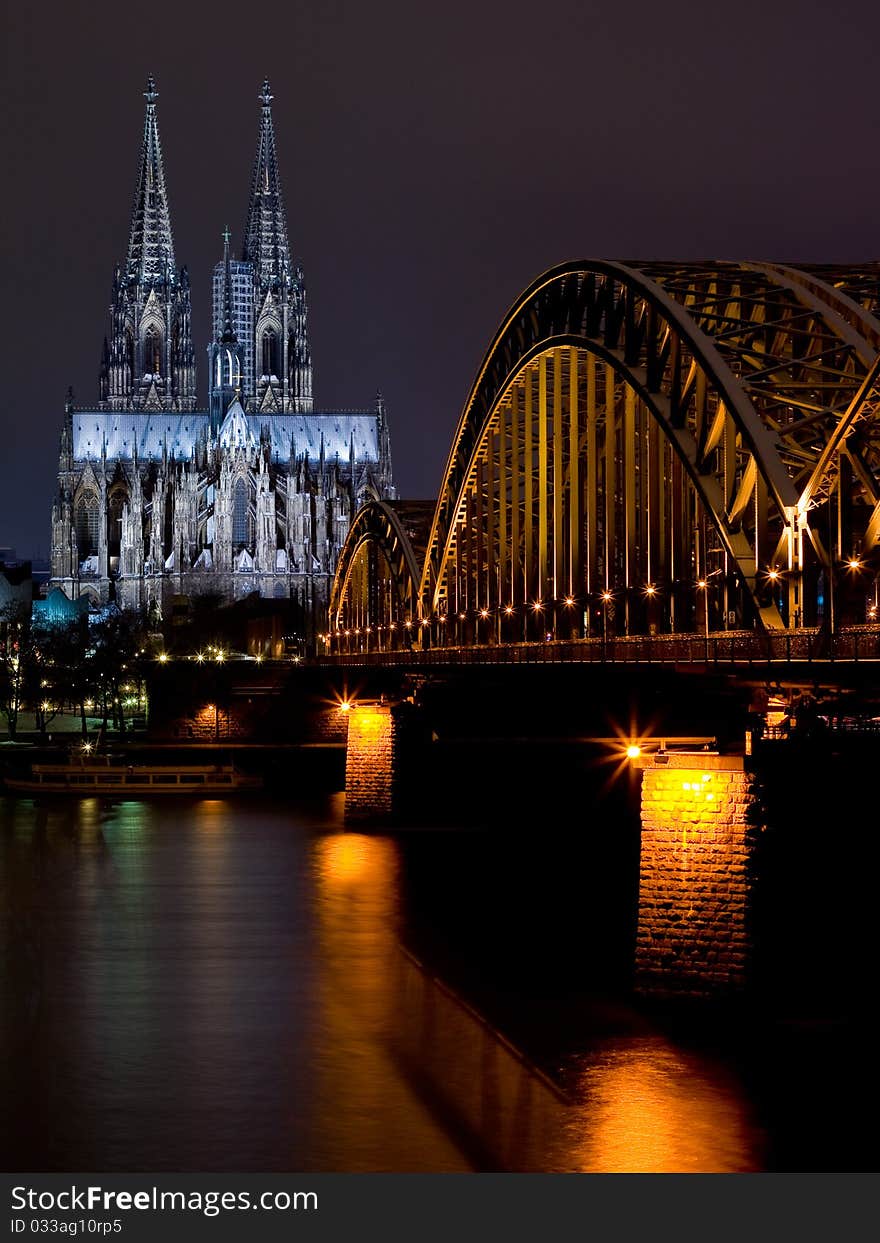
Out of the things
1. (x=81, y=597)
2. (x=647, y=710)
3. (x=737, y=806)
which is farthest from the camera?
(x=81, y=597)

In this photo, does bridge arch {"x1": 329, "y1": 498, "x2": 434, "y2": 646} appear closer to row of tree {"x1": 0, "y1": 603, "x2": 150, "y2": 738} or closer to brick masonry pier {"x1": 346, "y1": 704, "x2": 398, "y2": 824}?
brick masonry pier {"x1": 346, "y1": 704, "x2": 398, "y2": 824}

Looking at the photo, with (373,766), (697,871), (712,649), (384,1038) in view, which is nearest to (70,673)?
(373,766)

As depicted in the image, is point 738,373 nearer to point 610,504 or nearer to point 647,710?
point 610,504

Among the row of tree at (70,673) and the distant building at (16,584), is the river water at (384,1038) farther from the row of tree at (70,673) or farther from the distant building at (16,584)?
the distant building at (16,584)

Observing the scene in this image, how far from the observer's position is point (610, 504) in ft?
162

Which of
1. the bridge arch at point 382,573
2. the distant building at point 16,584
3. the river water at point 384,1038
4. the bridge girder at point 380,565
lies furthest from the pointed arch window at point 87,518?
the river water at point 384,1038

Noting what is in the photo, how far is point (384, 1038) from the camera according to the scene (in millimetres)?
33812

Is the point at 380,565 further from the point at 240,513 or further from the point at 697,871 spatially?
the point at 240,513

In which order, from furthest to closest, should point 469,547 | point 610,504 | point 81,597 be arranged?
point 81,597
point 469,547
point 610,504

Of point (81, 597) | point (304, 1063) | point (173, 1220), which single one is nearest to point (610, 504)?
point (304, 1063)

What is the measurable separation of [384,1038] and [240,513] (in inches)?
6060

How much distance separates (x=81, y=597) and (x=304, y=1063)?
515 ft

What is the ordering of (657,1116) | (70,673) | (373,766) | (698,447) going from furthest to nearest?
(70,673)
(373,766)
(698,447)
(657,1116)

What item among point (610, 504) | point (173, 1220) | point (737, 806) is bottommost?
point (173, 1220)
